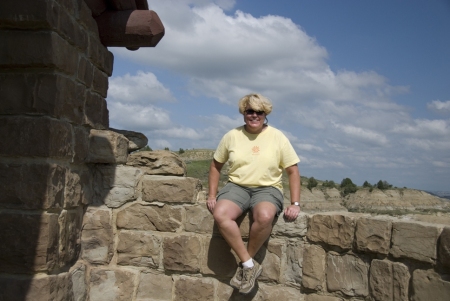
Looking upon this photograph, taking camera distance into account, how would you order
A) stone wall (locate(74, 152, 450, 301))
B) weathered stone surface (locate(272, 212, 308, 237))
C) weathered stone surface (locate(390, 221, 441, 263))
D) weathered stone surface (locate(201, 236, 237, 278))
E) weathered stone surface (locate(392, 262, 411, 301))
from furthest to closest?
weathered stone surface (locate(201, 236, 237, 278)) < weathered stone surface (locate(272, 212, 308, 237)) < stone wall (locate(74, 152, 450, 301)) < weathered stone surface (locate(392, 262, 411, 301)) < weathered stone surface (locate(390, 221, 441, 263))

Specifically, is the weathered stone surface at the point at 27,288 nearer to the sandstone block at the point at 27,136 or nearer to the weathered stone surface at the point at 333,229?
the sandstone block at the point at 27,136

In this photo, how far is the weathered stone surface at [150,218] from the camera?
4109mm

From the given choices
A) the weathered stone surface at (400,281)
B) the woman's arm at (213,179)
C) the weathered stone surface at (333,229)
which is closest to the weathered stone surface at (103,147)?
the woman's arm at (213,179)

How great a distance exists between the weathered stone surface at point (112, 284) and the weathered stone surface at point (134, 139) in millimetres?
1145

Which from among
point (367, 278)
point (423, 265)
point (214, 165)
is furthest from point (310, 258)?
point (214, 165)

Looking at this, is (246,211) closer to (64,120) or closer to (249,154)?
(249,154)

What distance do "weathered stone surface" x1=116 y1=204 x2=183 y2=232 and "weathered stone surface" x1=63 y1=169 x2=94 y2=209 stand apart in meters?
0.36

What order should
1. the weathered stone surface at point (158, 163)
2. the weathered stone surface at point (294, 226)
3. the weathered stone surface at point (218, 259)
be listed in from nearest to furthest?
the weathered stone surface at point (294, 226), the weathered stone surface at point (218, 259), the weathered stone surface at point (158, 163)

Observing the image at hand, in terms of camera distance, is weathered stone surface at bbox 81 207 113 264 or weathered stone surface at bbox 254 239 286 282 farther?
weathered stone surface at bbox 81 207 113 264

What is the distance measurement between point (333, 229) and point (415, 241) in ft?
2.09

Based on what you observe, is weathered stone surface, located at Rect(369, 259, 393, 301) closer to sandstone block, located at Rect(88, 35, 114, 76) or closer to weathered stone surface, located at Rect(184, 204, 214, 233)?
weathered stone surface, located at Rect(184, 204, 214, 233)

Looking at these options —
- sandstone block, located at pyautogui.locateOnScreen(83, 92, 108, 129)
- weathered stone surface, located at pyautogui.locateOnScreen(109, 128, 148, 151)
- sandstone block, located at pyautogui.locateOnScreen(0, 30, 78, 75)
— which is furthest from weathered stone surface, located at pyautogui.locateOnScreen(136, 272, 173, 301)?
sandstone block, located at pyautogui.locateOnScreen(0, 30, 78, 75)

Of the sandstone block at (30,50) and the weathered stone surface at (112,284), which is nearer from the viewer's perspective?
the sandstone block at (30,50)

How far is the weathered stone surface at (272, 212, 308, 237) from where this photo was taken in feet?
12.7
